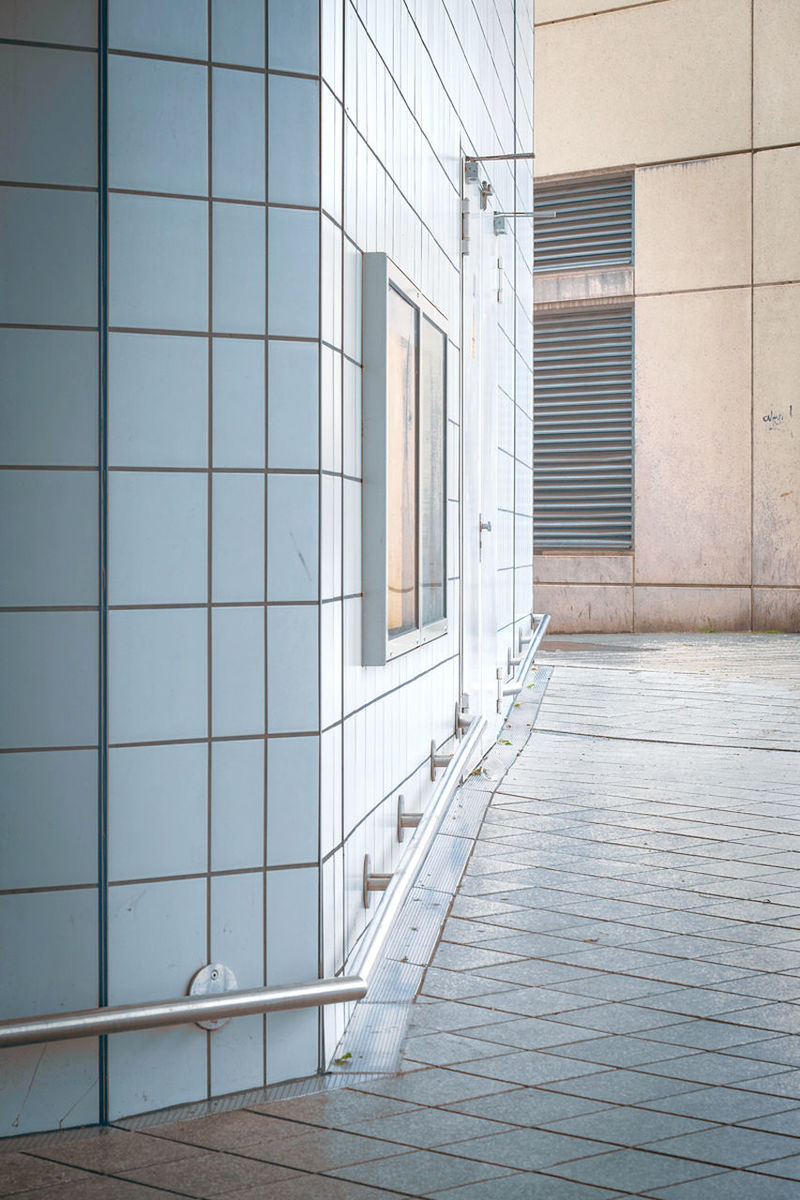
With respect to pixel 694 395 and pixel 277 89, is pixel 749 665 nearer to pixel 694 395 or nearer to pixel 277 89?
pixel 694 395

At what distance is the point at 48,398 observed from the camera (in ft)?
7.28

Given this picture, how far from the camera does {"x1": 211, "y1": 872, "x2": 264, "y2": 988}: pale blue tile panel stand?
2322 millimetres

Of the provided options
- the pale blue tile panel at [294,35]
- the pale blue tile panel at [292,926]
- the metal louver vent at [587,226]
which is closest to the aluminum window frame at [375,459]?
the pale blue tile panel at [294,35]

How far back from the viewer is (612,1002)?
274cm

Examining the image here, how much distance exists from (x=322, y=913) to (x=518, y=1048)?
0.54 m

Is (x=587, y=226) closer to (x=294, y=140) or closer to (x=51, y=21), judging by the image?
(x=294, y=140)

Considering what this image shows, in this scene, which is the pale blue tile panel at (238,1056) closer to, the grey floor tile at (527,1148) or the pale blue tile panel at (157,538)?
the grey floor tile at (527,1148)

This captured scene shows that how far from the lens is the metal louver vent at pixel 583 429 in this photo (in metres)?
12.4

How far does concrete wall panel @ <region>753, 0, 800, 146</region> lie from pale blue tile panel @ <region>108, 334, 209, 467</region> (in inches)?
429

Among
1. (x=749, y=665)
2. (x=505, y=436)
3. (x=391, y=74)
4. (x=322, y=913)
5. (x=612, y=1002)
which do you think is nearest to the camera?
(x=322, y=913)

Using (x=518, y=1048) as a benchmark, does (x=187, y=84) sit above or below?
above

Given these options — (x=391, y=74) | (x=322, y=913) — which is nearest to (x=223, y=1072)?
(x=322, y=913)

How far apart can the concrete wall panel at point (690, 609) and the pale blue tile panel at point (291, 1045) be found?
10.1 metres

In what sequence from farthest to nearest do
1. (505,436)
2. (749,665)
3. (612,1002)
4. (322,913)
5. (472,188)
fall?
(749,665) < (505,436) < (472,188) < (612,1002) < (322,913)
